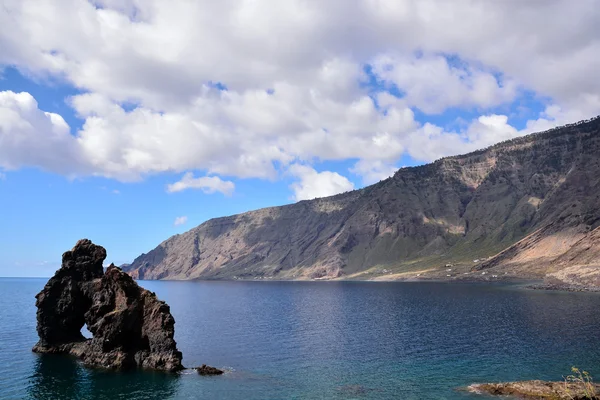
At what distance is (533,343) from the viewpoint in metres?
85.0

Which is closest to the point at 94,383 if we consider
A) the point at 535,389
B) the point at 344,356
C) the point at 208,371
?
the point at 208,371

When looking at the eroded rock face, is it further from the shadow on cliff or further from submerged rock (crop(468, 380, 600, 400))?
submerged rock (crop(468, 380, 600, 400))

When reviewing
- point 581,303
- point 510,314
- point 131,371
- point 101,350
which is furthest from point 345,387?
point 581,303

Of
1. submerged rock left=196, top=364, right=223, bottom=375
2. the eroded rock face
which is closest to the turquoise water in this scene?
submerged rock left=196, top=364, right=223, bottom=375

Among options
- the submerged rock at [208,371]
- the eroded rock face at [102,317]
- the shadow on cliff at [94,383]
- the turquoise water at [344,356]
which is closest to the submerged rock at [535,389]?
the turquoise water at [344,356]

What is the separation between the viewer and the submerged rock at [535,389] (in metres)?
51.7

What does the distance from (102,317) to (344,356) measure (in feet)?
143

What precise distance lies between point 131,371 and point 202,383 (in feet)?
46.0

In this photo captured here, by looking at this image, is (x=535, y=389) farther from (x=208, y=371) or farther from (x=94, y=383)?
(x=94, y=383)

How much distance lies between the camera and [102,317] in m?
76.7

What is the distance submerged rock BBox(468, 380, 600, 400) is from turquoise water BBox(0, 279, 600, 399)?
3.83 meters

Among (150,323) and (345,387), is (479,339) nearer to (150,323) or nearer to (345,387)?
(345,387)

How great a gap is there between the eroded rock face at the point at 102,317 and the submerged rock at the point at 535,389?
4565 centimetres

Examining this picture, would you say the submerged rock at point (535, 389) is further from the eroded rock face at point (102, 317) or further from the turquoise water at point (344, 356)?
the eroded rock face at point (102, 317)
